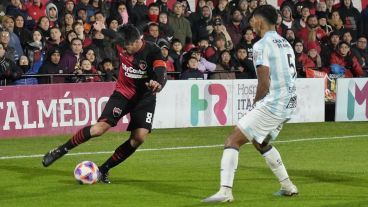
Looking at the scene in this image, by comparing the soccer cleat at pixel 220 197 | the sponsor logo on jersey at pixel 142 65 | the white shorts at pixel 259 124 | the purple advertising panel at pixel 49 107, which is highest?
the sponsor logo on jersey at pixel 142 65

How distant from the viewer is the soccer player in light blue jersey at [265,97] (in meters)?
11.2

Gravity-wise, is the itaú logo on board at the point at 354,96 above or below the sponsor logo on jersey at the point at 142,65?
below

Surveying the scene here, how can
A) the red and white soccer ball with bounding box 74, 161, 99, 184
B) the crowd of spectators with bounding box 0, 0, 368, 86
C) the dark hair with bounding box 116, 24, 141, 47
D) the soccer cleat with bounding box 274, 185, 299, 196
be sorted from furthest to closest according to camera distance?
1. the crowd of spectators with bounding box 0, 0, 368, 86
2. the red and white soccer ball with bounding box 74, 161, 99, 184
3. the dark hair with bounding box 116, 24, 141, 47
4. the soccer cleat with bounding box 274, 185, 299, 196

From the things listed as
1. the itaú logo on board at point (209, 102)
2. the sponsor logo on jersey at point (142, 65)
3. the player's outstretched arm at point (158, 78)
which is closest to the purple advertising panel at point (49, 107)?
the itaú logo on board at point (209, 102)

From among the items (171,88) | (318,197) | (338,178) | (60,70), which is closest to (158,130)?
(171,88)

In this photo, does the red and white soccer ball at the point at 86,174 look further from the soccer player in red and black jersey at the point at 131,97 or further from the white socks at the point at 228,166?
the white socks at the point at 228,166

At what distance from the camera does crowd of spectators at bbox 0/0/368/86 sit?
819 inches

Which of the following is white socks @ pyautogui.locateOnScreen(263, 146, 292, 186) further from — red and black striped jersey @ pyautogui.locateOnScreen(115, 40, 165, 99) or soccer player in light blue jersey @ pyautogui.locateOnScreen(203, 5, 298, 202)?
red and black striped jersey @ pyautogui.locateOnScreen(115, 40, 165, 99)

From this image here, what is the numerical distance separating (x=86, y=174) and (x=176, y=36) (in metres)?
10.9

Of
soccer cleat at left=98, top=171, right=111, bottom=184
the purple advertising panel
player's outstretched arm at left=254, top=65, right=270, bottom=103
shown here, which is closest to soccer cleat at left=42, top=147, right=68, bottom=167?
soccer cleat at left=98, top=171, right=111, bottom=184

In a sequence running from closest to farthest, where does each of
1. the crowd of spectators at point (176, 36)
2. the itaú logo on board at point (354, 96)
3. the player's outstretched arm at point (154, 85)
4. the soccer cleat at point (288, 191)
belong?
1. the soccer cleat at point (288, 191)
2. the player's outstretched arm at point (154, 85)
3. the crowd of spectators at point (176, 36)
4. the itaú logo on board at point (354, 96)

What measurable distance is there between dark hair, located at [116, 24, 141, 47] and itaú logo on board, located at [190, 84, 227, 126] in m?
8.58

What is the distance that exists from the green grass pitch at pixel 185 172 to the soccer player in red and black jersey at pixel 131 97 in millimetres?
479

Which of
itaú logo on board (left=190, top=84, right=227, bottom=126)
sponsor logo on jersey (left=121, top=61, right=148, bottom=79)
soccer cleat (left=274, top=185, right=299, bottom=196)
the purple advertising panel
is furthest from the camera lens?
itaú logo on board (left=190, top=84, right=227, bottom=126)
